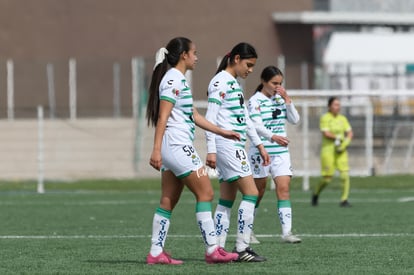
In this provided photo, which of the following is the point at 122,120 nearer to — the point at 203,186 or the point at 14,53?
the point at 14,53

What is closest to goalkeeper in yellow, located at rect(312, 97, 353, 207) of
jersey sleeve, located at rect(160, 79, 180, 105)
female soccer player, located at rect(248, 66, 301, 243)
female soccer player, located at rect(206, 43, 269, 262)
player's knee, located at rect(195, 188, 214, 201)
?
female soccer player, located at rect(248, 66, 301, 243)

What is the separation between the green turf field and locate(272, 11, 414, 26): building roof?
17.7m

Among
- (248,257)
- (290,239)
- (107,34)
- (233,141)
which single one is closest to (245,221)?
(248,257)

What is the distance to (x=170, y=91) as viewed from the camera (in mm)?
12352

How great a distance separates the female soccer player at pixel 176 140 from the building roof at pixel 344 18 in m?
34.1

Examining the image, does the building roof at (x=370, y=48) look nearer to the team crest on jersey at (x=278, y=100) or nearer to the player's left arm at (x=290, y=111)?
the team crest on jersey at (x=278, y=100)

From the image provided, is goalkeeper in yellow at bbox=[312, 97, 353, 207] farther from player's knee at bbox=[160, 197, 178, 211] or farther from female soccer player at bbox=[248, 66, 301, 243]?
player's knee at bbox=[160, 197, 178, 211]

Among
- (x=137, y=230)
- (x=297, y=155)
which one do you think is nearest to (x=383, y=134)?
(x=297, y=155)

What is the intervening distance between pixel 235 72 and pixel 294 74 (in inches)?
1109

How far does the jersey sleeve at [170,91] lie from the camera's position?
12.3 meters

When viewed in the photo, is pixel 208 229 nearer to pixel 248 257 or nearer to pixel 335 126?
pixel 248 257

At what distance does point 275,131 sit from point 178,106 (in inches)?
158

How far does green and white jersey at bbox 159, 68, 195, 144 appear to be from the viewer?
1237 cm

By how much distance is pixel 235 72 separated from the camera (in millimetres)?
13555
